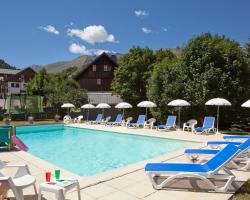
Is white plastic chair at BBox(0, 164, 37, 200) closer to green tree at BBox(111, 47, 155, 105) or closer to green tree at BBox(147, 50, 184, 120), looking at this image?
green tree at BBox(147, 50, 184, 120)

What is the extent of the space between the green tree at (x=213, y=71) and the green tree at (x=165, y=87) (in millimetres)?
655

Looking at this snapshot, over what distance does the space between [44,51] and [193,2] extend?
2906 centimetres

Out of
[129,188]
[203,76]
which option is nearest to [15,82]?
[203,76]

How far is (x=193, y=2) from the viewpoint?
20469mm

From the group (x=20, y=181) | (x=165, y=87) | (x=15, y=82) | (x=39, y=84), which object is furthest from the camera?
(x=15, y=82)

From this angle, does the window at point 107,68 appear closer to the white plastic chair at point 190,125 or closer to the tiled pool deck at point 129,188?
the white plastic chair at point 190,125

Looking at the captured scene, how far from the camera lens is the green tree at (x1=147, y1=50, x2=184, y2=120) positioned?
2005 cm

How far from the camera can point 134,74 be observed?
91.2ft

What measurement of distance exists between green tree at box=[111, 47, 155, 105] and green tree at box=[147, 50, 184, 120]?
531 centimetres

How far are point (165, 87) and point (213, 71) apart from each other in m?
3.83

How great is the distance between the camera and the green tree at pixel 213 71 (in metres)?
18.3

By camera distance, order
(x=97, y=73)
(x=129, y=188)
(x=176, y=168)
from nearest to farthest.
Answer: (x=176, y=168) < (x=129, y=188) < (x=97, y=73)

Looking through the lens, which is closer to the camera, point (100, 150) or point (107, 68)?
point (100, 150)

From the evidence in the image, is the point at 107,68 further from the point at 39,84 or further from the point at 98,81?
the point at 39,84
